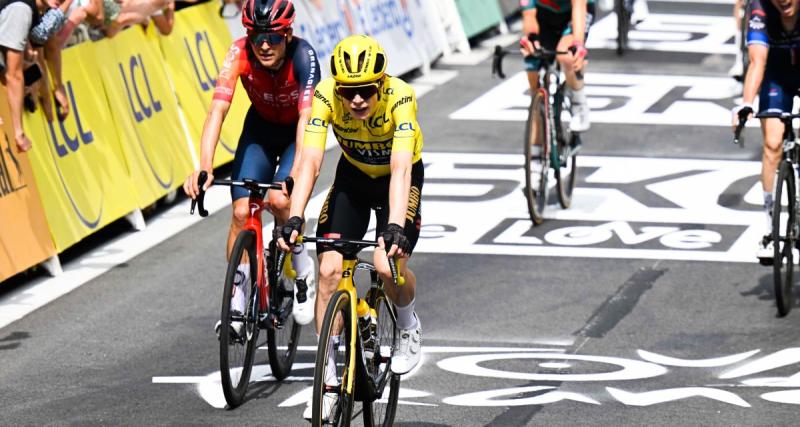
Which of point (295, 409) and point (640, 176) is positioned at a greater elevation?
point (295, 409)

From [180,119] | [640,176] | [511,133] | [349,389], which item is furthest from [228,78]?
[511,133]

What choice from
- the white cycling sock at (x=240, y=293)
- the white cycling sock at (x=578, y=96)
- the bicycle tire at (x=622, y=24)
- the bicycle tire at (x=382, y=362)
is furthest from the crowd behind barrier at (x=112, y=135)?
the bicycle tire at (x=622, y=24)

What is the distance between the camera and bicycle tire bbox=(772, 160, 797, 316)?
10547 millimetres

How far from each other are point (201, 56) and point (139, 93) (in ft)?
5.23

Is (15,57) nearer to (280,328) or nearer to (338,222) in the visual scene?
(280,328)

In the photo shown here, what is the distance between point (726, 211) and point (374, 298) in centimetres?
694

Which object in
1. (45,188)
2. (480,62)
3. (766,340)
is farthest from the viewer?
(480,62)

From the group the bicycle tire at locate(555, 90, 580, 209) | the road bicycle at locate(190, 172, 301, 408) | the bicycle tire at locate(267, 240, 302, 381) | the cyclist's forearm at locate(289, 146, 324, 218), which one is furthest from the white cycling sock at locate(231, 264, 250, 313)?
the bicycle tire at locate(555, 90, 580, 209)

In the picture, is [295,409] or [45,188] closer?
[295,409]

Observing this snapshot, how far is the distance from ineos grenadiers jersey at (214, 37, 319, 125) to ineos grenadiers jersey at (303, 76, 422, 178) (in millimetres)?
1234

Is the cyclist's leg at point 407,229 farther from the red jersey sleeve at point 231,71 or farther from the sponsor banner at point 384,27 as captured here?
the sponsor banner at point 384,27

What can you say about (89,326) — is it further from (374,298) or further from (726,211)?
(726,211)

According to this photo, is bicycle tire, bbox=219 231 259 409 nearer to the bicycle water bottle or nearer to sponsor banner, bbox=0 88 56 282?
the bicycle water bottle

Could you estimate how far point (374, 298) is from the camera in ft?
25.9
